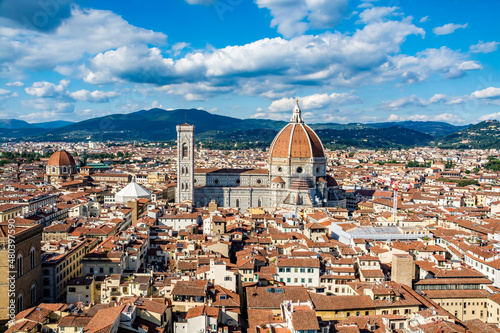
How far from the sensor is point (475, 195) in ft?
266

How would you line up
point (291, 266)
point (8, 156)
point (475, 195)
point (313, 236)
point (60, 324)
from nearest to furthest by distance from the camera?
point (60, 324) → point (291, 266) → point (313, 236) → point (475, 195) → point (8, 156)

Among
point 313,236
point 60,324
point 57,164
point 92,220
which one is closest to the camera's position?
point 60,324

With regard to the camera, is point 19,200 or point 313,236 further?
point 19,200

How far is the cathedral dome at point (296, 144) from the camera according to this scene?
7250 centimetres

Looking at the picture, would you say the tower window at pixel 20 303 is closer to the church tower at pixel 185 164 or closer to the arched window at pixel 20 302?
the arched window at pixel 20 302

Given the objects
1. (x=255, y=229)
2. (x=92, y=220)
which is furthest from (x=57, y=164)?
(x=255, y=229)

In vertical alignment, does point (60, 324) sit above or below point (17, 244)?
below

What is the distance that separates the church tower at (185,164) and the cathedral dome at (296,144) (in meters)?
14.1

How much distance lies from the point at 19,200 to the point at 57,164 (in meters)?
37.7

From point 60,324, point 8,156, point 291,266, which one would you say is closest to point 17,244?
point 60,324

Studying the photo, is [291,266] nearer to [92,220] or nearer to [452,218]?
[92,220]

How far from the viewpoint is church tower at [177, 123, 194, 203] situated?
69.4 metres

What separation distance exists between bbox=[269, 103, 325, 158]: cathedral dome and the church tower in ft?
46.3

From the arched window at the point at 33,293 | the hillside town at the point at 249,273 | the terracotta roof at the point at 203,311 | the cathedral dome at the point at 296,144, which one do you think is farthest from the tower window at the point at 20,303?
the cathedral dome at the point at 296,144
